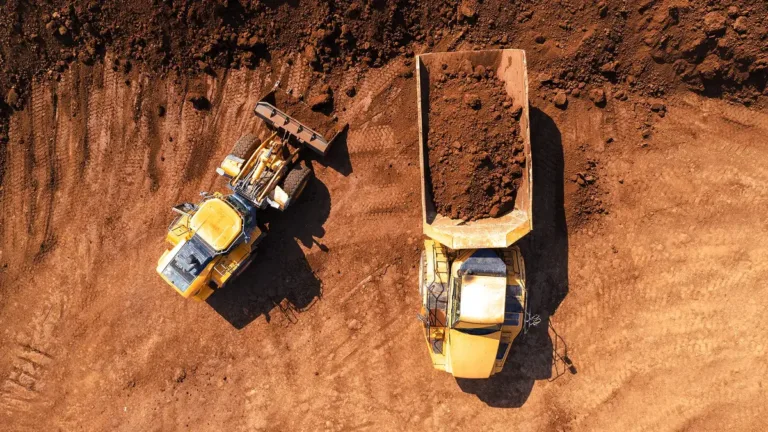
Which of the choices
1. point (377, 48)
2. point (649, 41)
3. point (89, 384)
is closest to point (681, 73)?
point (649, 41)

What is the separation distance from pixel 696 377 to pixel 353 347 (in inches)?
278

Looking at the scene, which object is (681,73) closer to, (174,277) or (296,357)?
(296,357)

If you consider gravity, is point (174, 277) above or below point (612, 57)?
below

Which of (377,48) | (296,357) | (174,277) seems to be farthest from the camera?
(296,357)

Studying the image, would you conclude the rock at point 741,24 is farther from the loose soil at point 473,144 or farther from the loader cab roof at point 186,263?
the loader cab roof at point 186,263

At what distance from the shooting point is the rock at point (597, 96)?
838 cm

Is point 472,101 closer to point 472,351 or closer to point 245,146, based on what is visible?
point 245,146

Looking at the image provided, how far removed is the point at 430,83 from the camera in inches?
324

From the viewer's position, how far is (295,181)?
828cm

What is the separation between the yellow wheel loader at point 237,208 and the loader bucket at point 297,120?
0.06 feet

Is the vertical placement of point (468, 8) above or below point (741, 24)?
above

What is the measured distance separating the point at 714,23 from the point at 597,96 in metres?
2.23

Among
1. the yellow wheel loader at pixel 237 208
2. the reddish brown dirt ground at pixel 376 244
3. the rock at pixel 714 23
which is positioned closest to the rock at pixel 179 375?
the reddish brown dirt ground at pixel 376 244

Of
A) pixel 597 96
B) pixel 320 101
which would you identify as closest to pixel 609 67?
pixel 597 96
